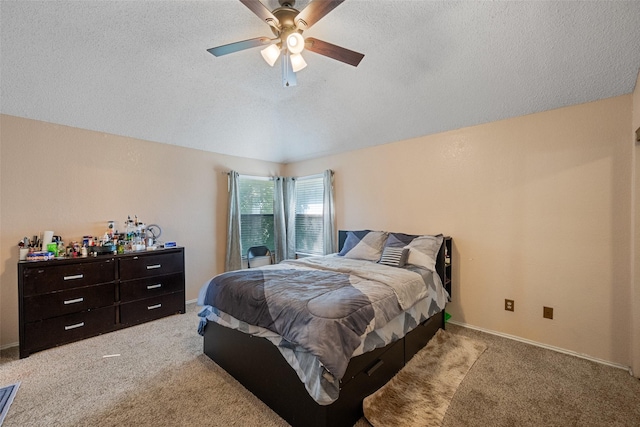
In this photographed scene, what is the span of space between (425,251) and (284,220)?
265 centimetres

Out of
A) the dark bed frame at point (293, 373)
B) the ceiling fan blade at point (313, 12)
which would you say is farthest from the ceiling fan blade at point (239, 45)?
the dark bed frame at point (293, 373)

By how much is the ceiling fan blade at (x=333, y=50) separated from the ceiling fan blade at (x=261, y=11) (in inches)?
8.7

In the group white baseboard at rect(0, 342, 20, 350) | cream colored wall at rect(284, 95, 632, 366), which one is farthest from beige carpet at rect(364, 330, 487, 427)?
white baseboard at rect(0, 342, 20, 350)

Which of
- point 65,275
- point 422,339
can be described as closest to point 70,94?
point 65,275

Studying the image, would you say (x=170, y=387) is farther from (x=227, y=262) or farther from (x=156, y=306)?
(x=227, y=262)

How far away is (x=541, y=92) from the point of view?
2.38 m

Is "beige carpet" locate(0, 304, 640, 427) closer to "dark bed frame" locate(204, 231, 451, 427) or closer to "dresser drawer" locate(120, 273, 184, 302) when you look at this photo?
"dark bed frame" locate(204, 231, 451, 427)

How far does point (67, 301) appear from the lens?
2.64 metres

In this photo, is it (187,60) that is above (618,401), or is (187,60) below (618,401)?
above

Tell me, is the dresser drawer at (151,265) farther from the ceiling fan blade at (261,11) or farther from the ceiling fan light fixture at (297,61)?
the ceiling fan blade at (261,11)

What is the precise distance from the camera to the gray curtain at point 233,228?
4176 millimetres

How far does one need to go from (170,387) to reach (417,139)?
11.6 ft

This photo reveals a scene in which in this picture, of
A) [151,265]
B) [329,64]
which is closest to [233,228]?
[151,265]

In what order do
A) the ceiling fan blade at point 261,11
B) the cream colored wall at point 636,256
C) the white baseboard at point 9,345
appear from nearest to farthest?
the ceiling fan blade at point 261,11
the cream colored wall at point 636,256
the white baseboard at point 9,345
